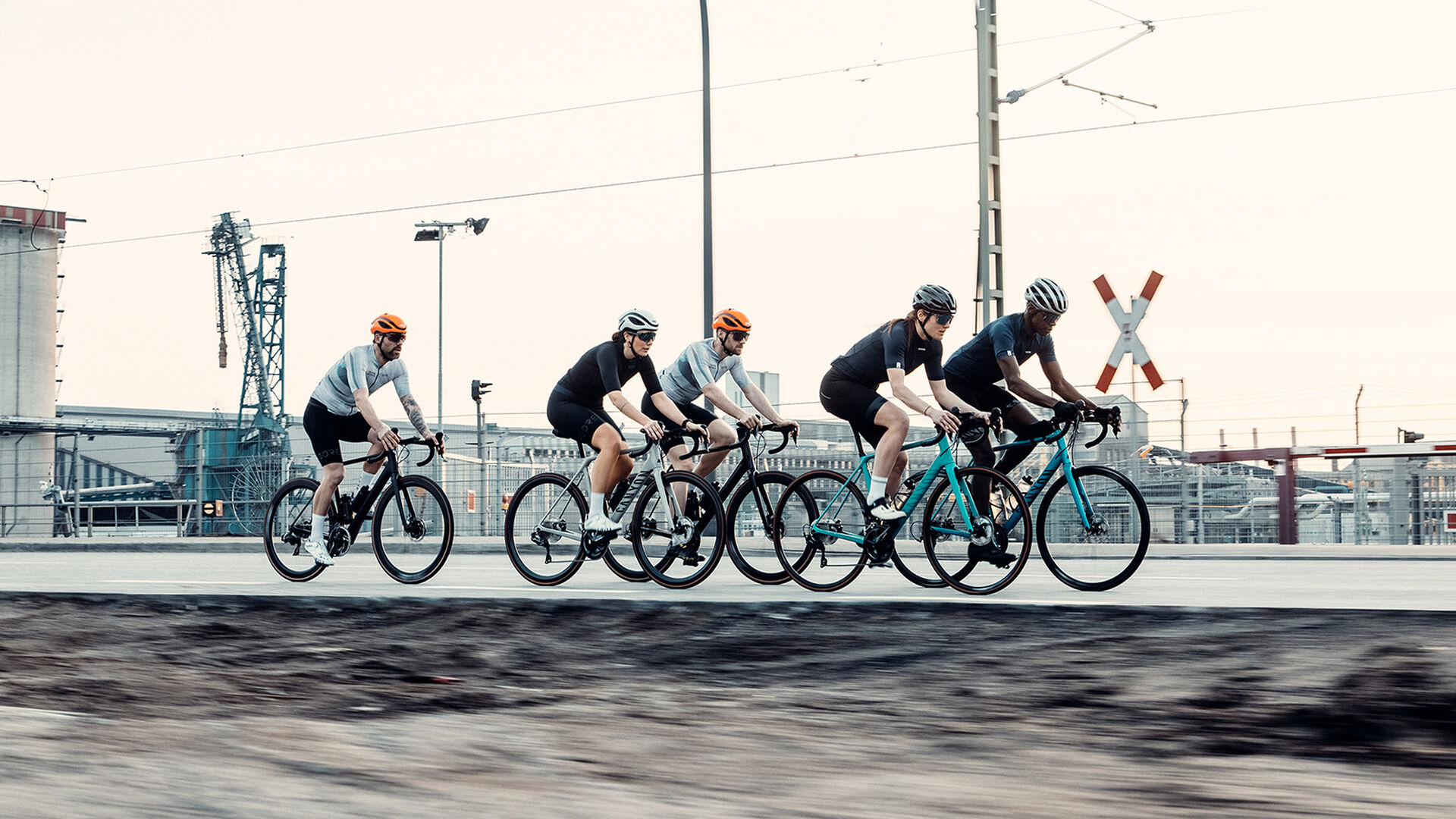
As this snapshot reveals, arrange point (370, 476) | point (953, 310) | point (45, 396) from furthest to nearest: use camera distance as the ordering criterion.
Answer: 1. point (45, 396)
2. point (370, 476)
3. point (953, 310)

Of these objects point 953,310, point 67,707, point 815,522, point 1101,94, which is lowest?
point 67,707

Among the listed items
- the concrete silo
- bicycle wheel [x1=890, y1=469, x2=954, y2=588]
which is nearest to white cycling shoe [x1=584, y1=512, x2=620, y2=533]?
bicycle wheel [x1=890, y1=469, x2=954, y2=588]

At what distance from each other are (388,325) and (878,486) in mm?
3306

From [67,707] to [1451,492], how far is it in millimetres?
14850

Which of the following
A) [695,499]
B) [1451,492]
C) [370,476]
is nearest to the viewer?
[695,499]

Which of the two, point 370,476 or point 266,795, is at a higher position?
point 370,476

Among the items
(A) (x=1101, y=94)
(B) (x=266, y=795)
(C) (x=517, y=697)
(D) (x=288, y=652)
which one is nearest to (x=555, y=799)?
(B) (x=266, y=795)

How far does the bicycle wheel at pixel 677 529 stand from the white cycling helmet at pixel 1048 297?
2.14 meters

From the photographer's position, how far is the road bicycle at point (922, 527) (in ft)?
25.1

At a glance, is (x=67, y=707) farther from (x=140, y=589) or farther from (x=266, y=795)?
(x=140, y=589)

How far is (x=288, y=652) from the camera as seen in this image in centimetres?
646

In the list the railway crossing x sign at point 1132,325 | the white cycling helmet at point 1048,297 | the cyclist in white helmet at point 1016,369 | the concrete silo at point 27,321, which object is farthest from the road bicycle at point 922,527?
the concrete silo at point 27,321

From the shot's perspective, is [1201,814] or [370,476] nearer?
[1201,814]

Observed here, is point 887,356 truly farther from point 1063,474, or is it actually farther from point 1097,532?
point 1097,532
